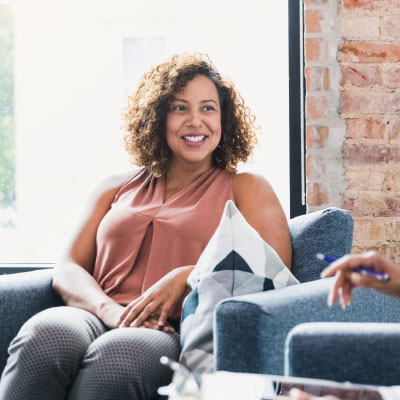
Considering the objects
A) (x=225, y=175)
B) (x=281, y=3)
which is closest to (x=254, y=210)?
(x=225, y=175)

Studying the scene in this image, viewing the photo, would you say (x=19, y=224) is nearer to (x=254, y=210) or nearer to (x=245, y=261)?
(x=254, y=210)

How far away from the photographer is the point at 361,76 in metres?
2.30

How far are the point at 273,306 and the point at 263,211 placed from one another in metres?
0.56

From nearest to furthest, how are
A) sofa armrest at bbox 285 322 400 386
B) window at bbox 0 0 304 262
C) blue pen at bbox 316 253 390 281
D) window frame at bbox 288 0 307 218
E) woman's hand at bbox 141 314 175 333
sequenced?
blue pen at bbox 316 253 390 281 < sofa armrest at bbox 285 322 400 386 < woman's hand at bbox 141 314 175 333 < window frame at bbox 288 0 307 218 < window at bbox 0 0 304 262

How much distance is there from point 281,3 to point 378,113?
59 centimetres

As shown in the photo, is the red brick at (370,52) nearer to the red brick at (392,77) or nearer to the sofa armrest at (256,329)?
the red brick at (392,77)

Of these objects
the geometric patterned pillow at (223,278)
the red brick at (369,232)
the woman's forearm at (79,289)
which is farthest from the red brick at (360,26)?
the woman's forearm at (79,289)

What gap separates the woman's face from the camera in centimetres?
205

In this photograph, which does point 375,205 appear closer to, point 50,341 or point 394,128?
point 394,128

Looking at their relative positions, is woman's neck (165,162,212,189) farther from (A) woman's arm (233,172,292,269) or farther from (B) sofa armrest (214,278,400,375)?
(B) sofa armrest (214,278,400,375)

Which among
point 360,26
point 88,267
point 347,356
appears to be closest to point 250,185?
point 88,267

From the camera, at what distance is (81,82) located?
2727 millimetres

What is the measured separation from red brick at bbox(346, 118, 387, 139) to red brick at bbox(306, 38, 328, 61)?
24cm

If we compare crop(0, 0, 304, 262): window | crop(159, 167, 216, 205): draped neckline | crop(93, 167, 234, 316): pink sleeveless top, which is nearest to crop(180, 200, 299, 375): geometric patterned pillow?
crop(93, 167, 234, 316): pink sleeveless top
